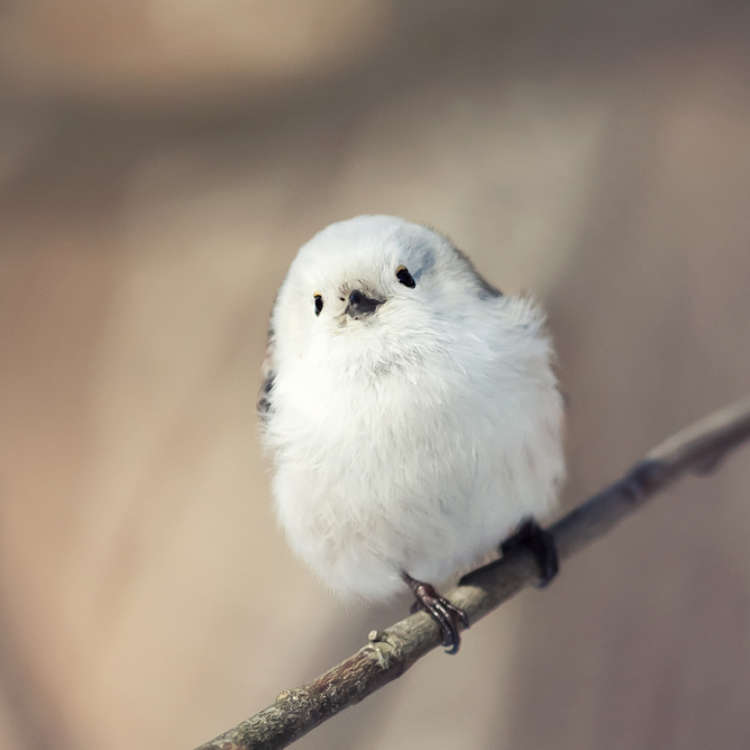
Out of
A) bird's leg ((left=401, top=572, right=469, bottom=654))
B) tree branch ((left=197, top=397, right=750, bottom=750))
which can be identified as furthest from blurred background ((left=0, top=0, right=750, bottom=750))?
bird's leg ((left=401, top=572, right=469, bottom=654))

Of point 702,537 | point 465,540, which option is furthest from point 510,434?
point 702,537

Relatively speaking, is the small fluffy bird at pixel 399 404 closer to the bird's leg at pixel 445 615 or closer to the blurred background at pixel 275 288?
→ the bird's leg at pixel 445 615

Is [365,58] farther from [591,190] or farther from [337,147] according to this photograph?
[591,190]

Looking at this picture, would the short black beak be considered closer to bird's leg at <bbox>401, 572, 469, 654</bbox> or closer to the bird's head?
the bird's head

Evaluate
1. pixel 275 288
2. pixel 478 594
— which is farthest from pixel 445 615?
pixel 275 288

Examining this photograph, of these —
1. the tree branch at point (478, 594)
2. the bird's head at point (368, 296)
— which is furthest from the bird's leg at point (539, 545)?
the bird's head at point (368, 296)
